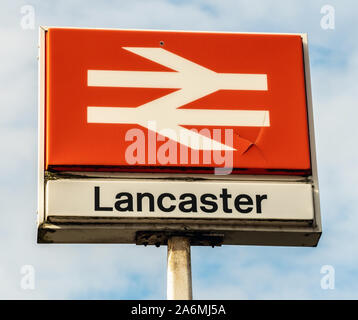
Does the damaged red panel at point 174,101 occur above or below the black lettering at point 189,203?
above

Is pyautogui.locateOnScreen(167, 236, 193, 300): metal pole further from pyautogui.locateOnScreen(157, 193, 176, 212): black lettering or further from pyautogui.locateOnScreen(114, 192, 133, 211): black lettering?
pyautogui.locateOnScreen(114, 192, 133, 211): black lettering

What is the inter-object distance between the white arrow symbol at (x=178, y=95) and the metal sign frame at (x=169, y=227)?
0.66 meters

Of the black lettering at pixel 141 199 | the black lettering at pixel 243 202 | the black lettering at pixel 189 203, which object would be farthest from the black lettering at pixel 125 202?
the black lettering at pixel 243 202

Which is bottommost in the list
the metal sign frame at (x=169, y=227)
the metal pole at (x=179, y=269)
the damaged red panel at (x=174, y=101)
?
the metal pole at (x=179, y=269)

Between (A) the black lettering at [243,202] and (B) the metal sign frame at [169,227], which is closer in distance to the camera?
(B) the metal sign frame at [169,227]

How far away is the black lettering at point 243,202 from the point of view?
15.7 meters

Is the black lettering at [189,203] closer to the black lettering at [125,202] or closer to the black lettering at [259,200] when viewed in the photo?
the black lettering at [125,202]

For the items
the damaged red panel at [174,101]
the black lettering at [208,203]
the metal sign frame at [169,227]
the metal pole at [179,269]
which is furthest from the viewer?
the damaged red panel at [174,101]

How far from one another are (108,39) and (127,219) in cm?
257

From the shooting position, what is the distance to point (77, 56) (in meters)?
16.6

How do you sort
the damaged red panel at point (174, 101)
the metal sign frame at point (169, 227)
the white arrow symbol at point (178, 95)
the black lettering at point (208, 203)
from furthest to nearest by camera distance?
the white arrow symbol at point (178, 95), the damaged red panel at point (174, 101), the black lettering at point (208, 203), the metal sign frame at point (169, 227)

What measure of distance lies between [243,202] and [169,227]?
948 mm
